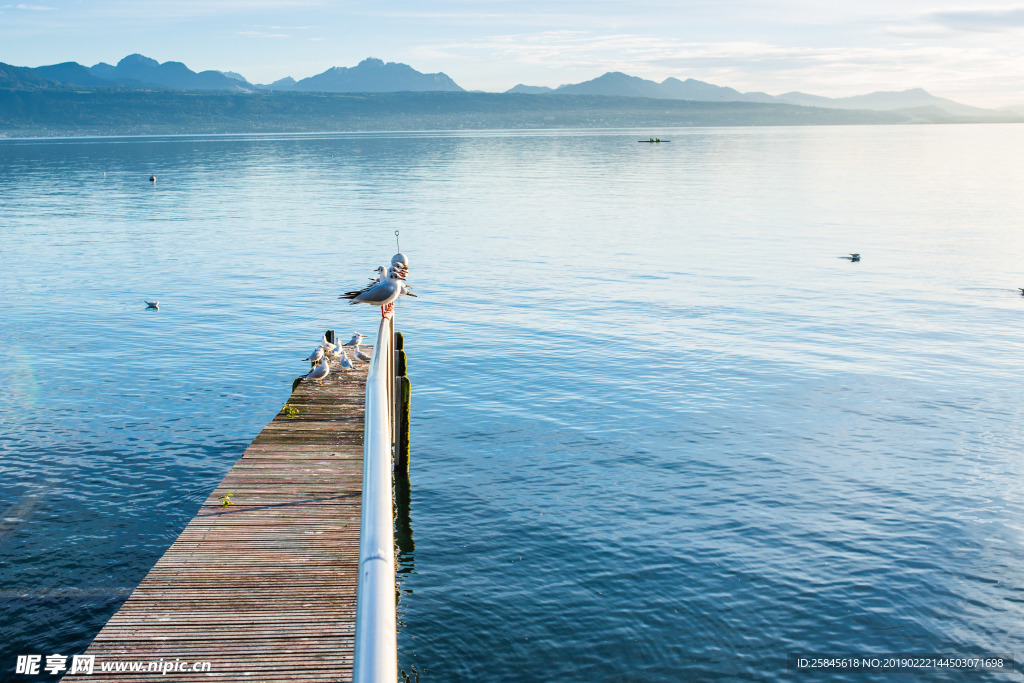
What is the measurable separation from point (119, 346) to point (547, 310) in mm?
16380

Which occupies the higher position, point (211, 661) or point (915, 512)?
point (211, 661)

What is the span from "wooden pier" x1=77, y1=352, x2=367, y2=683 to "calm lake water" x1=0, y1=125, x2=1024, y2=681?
2.37m

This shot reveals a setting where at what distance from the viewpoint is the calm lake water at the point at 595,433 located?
13586 mm

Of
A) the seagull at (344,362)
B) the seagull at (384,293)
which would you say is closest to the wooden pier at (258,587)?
the seagull at (384,293)

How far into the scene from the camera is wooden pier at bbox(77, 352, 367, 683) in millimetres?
8977

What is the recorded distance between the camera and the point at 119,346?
98.9 feet

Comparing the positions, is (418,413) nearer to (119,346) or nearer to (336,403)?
(336,403)

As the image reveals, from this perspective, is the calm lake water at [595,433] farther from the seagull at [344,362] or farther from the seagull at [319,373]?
the seagull at [344,362]

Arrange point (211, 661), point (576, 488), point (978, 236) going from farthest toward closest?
1. point (978, 236)
2. point (576, 488)
3. point (211, 661)

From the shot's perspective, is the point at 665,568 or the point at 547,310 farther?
the point at 547,310

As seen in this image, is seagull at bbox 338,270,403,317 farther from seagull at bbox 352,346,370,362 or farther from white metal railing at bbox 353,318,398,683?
white metal railing at bbox 353,318,398,683

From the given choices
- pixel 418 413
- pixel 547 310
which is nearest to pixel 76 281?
pixel 547 310

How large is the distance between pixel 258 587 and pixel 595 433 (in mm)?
12477

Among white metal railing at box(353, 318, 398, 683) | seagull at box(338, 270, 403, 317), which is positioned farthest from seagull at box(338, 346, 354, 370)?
white metal railing at box(353, 318, 398, 683)
